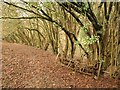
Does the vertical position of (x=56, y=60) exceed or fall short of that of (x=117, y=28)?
it falls short

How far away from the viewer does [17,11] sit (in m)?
4.21

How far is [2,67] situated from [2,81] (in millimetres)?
314

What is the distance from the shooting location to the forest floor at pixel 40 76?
4.00 metres

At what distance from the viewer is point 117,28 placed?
3.87 metres

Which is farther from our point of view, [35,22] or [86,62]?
[35,22]

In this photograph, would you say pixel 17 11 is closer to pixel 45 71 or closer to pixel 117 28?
pixel 45 71

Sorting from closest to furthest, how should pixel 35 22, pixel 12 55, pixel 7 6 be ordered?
pixel 7 6, pixel 12 55, pixel 35 22

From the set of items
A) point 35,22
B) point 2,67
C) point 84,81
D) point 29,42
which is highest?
point 35,22

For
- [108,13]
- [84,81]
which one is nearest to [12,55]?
[84,81]

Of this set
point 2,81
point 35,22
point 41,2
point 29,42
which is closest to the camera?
point 41,2

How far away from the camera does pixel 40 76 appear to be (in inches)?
165

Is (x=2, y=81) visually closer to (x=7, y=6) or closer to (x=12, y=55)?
(x=12, y=55)

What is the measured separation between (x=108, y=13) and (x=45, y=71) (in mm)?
1410

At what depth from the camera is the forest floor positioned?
400 cm
